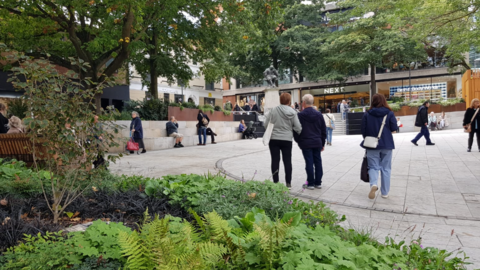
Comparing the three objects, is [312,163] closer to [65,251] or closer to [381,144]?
[381,144]

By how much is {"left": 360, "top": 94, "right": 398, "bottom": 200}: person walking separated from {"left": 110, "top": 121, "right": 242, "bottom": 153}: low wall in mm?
8712

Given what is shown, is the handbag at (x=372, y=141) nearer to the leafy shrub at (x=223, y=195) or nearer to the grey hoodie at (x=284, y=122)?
the grey hoodie at (x=284, y=122)

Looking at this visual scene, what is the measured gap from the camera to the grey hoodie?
618 cm

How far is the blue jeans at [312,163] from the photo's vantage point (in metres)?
6.31

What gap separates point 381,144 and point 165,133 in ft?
40.6

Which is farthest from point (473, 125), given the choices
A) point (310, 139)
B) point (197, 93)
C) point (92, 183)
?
point (197, 93)

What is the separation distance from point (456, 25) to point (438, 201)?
11.1 metres

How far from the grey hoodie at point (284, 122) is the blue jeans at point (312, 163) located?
47 centimetres

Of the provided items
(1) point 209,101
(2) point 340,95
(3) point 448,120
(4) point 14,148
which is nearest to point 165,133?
(4) point 14,148

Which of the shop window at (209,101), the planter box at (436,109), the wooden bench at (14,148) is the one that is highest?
the shop window at (209,101)

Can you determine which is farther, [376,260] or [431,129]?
[431,129]

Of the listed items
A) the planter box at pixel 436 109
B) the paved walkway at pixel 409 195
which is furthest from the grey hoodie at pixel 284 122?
the planter box at pixel 436 109

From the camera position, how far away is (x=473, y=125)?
10.8 m

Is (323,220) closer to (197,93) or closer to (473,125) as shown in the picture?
(473,125)
